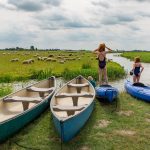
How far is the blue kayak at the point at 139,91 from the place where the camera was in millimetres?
16188

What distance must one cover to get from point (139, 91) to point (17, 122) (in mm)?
7732

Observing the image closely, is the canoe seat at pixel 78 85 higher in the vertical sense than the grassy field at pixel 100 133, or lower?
higher

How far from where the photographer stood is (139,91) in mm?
16859

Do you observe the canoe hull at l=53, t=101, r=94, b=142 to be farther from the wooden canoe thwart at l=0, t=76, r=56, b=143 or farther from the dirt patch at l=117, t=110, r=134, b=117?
the dirt patch at l=117, t=110, r=134, b=117

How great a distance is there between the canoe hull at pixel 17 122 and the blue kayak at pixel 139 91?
5.27 meters

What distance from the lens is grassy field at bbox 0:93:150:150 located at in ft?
33.1

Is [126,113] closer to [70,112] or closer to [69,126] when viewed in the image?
[70,112]

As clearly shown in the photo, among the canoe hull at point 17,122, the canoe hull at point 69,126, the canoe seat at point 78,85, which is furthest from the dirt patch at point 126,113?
the canoe seat at point 78,85

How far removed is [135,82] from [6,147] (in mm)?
10417

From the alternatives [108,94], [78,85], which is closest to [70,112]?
[108,94]

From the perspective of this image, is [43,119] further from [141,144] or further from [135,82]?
[135,82]

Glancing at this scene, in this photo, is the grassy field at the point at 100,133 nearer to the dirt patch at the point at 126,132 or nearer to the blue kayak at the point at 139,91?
the dirt patch at the point at 126,132

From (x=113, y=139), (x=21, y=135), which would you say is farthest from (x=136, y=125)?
(x=21, y=135)

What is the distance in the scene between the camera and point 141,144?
10180 millimetres
